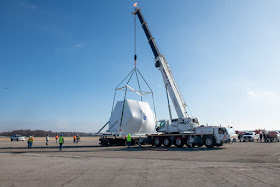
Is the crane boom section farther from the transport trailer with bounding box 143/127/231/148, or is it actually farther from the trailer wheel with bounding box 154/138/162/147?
the trailer wheel with bounding box 154/138/162/147

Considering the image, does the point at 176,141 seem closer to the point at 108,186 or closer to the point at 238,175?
the point at 238,175

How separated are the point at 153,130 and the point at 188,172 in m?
20.4

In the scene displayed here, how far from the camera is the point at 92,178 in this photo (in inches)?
286

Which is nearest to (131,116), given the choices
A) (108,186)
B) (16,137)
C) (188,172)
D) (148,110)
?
(148,110)

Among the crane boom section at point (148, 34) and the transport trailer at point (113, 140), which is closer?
the crane boom section at point (148, 34)

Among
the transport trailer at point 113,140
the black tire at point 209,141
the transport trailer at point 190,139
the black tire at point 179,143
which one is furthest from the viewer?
the transport trailer at point 113,140

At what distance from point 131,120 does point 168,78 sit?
6.88 m

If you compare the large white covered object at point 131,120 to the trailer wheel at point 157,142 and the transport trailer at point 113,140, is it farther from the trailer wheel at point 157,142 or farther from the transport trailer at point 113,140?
the trailer wheel at point 157,142

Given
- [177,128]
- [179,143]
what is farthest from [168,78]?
[179,143]

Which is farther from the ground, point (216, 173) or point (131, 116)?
point (131, 116)

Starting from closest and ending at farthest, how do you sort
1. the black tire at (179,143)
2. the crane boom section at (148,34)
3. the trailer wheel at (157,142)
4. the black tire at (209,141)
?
the black tire at (209,141) < the black tire at (179,143) < the trailer wheel at (157,142) < the crane boom section at (148,34)

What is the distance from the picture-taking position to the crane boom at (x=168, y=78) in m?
22.4

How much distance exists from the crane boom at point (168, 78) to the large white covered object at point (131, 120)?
5420 mm

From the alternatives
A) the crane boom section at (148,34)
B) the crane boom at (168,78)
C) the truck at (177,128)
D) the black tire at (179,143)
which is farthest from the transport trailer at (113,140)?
the crane boom section at (148,34)
